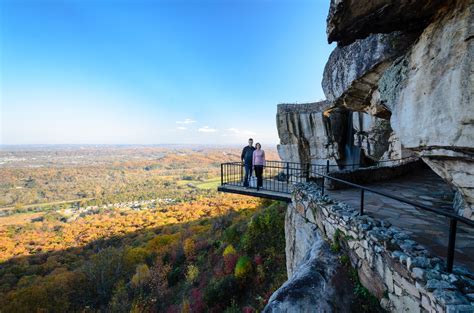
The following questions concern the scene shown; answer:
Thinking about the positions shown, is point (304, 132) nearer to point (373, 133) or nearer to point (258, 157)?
point (373, 133)

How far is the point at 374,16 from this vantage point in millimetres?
3377

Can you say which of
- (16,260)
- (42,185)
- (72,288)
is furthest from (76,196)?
(72,288)

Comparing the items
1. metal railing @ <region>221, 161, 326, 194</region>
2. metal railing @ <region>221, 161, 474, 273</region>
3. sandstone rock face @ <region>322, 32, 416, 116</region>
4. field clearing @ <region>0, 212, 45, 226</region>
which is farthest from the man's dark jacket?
field clearing @ <region>0, 212, 45, 226</region>

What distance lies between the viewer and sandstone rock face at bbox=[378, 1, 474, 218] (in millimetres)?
2918

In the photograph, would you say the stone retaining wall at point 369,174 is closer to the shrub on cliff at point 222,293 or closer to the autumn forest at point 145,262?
the autumn forest at point 145,262

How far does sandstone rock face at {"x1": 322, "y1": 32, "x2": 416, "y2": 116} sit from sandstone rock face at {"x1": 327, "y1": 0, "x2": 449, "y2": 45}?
0.84 metres

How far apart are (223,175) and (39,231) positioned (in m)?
66.5

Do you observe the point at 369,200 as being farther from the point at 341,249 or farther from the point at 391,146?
the point at 391,146

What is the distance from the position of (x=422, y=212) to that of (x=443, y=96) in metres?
2.44

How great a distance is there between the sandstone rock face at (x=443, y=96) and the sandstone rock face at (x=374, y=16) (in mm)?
253

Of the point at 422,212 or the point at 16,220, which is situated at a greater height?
the point at 422,212

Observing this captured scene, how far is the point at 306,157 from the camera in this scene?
1870cm

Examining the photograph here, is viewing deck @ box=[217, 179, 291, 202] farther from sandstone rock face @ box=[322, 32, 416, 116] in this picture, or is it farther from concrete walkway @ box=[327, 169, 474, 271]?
sandstone rock face @ box=[322, 32, 416, 116]

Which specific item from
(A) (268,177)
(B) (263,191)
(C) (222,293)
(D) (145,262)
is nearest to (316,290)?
(B) (263,191)
